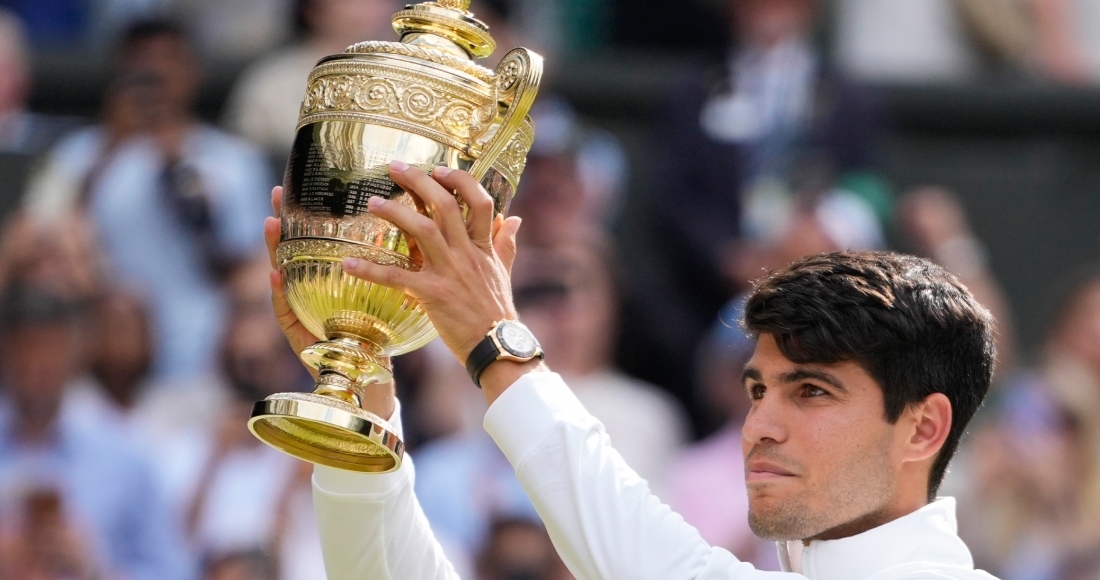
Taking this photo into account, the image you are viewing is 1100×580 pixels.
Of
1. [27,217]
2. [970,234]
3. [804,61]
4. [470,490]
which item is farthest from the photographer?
[970,234]

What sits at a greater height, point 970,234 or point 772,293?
point 970,234

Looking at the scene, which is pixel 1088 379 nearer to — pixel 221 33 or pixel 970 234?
pixel 970 234

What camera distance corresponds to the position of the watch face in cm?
301

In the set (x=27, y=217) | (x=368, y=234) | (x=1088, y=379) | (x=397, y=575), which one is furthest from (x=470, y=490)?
(x=368, y=234)

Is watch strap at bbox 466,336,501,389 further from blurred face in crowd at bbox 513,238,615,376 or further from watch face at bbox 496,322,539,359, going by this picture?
blurred face in crowd at bbox 513,238,615,376

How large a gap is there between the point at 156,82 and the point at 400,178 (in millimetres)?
4613

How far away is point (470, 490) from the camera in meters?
6.75

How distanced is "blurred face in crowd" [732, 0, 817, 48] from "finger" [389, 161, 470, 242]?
5.01 meters

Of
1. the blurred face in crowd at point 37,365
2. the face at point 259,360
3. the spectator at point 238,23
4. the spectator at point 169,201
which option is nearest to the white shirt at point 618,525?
the face at point 259,360

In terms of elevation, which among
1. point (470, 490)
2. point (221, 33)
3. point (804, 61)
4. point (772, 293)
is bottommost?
point (772, 293)

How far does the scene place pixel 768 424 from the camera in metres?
3.17

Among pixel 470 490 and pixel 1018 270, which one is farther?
pixel 1018 270

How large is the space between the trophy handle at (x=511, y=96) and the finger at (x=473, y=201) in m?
0.10

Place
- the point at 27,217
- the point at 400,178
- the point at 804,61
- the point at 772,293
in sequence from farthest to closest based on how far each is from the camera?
the point at 804,61, the point at 27,217, the point at 772,293, the point at 400,178
